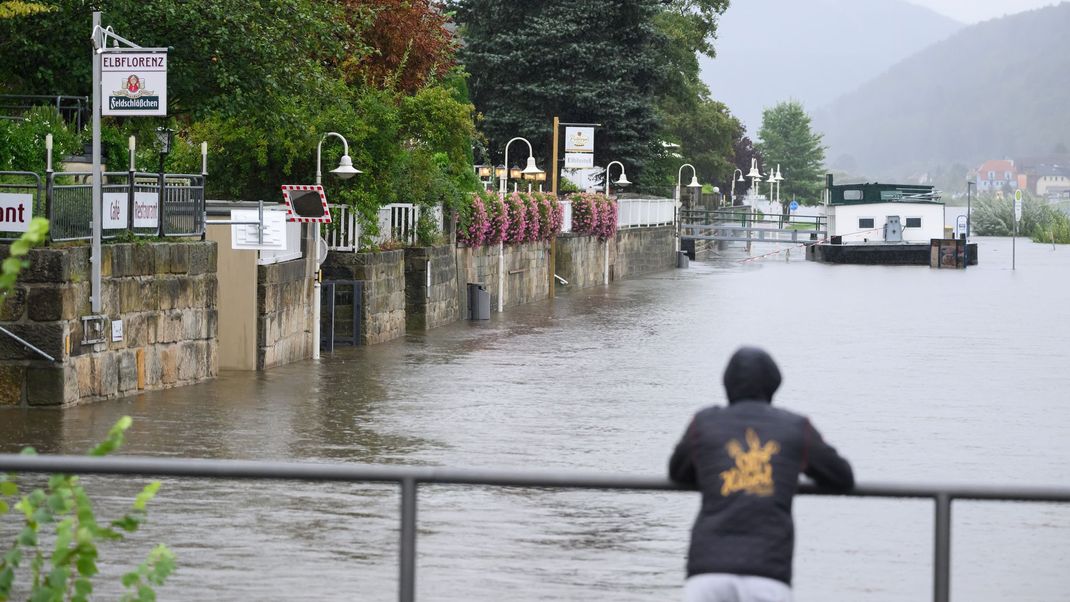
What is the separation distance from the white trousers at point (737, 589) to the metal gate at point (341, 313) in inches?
810

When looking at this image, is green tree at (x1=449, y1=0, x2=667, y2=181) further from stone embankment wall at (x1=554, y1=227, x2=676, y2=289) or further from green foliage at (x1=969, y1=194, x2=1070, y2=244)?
green foliage at (x1=969, y1=194, x2=1070, y2=244)

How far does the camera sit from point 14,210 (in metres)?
16.7

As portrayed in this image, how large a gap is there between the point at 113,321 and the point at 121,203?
1455 millimetres

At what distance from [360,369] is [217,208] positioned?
9.65 feet

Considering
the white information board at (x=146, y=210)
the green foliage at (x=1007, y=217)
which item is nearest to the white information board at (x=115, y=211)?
the white information board at (x=146, y=210)

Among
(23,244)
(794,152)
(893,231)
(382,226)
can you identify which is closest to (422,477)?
(23,244)

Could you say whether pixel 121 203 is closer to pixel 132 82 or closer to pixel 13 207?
pixel 132 82

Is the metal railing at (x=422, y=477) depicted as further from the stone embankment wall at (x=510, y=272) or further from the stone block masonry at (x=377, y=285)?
the stone embankment wall at (x=510, y=272)

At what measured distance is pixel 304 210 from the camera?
74.9ft

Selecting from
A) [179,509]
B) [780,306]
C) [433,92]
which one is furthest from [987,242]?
[179,509]

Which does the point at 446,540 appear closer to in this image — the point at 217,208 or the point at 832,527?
the point at 832,527

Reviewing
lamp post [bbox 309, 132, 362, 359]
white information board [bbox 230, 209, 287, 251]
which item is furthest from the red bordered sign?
white information board [bbox 230, 209, 287, 251]

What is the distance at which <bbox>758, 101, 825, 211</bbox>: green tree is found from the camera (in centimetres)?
14638

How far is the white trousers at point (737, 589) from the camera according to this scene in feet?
15.3
